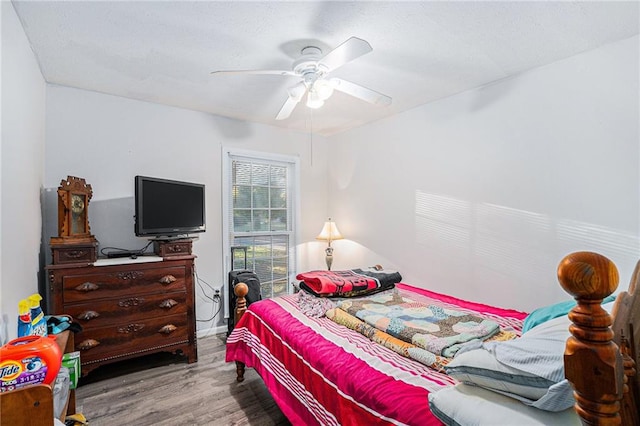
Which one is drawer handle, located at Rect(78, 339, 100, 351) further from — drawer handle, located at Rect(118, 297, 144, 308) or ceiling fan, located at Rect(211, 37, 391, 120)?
ceiling fan, located at Rect(211, 37, 391, 120)

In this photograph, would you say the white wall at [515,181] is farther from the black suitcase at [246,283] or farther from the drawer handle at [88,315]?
the drawer handle at [88,315]

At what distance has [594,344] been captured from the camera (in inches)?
23.0

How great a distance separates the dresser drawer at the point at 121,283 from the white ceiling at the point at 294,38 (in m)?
1.64

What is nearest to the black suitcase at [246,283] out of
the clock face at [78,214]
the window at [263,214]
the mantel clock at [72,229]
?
the window at [263,214]

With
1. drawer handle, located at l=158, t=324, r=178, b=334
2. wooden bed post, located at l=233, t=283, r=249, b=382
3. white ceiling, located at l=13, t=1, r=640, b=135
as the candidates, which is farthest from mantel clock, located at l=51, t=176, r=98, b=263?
wooden bed post, located at l=233, t=283, r=249, b=382

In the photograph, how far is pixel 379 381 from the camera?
126 centimetres

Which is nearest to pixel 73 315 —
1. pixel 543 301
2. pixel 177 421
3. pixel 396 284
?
pixel 177 421

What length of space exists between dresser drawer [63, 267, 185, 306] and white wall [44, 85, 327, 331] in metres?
0.57

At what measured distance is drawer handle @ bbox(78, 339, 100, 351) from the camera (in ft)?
7.77

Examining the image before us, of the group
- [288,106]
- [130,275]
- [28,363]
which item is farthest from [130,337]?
[288,106]

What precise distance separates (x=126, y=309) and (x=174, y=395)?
2.63 feet

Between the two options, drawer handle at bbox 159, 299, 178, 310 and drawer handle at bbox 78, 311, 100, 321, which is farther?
drawer handle at bbox 159, 299, 178, 310

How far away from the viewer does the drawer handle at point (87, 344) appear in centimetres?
237

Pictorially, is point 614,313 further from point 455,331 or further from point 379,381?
point 455,331
